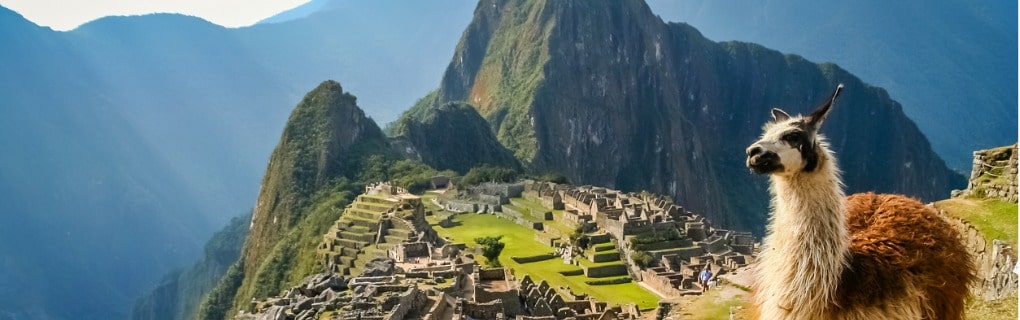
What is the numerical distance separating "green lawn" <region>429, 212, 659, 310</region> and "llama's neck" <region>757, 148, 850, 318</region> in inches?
742

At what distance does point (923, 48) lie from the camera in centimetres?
14138

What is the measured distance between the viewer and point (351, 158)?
6844cm

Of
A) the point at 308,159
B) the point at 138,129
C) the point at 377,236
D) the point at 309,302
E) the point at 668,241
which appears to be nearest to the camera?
the point at 309,302

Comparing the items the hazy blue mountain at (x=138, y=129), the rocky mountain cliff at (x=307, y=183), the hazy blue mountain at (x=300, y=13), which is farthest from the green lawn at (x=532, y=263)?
the hazy blue mountain at (x=300, y=13)

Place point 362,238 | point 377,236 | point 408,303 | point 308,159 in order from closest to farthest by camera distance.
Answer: point 408,303 < point 377,236 < point 362,238 < point 308,159

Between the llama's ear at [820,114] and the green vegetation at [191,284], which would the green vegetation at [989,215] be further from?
the green vegetation at [191,284]

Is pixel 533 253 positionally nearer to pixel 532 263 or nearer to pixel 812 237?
pixel 532 263

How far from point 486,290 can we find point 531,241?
17917 mm

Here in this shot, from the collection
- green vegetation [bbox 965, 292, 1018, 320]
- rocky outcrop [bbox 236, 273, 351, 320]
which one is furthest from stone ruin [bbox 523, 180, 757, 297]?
green vegetation [bbox 965, 292, 1018, 320]

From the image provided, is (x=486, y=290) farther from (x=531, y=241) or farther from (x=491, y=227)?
(x=491, y=227)

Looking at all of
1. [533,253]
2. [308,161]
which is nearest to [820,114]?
[533,253]

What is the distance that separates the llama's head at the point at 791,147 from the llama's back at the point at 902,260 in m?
0.62

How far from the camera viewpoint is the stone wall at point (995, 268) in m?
9.00

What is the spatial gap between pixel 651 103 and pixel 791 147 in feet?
410
